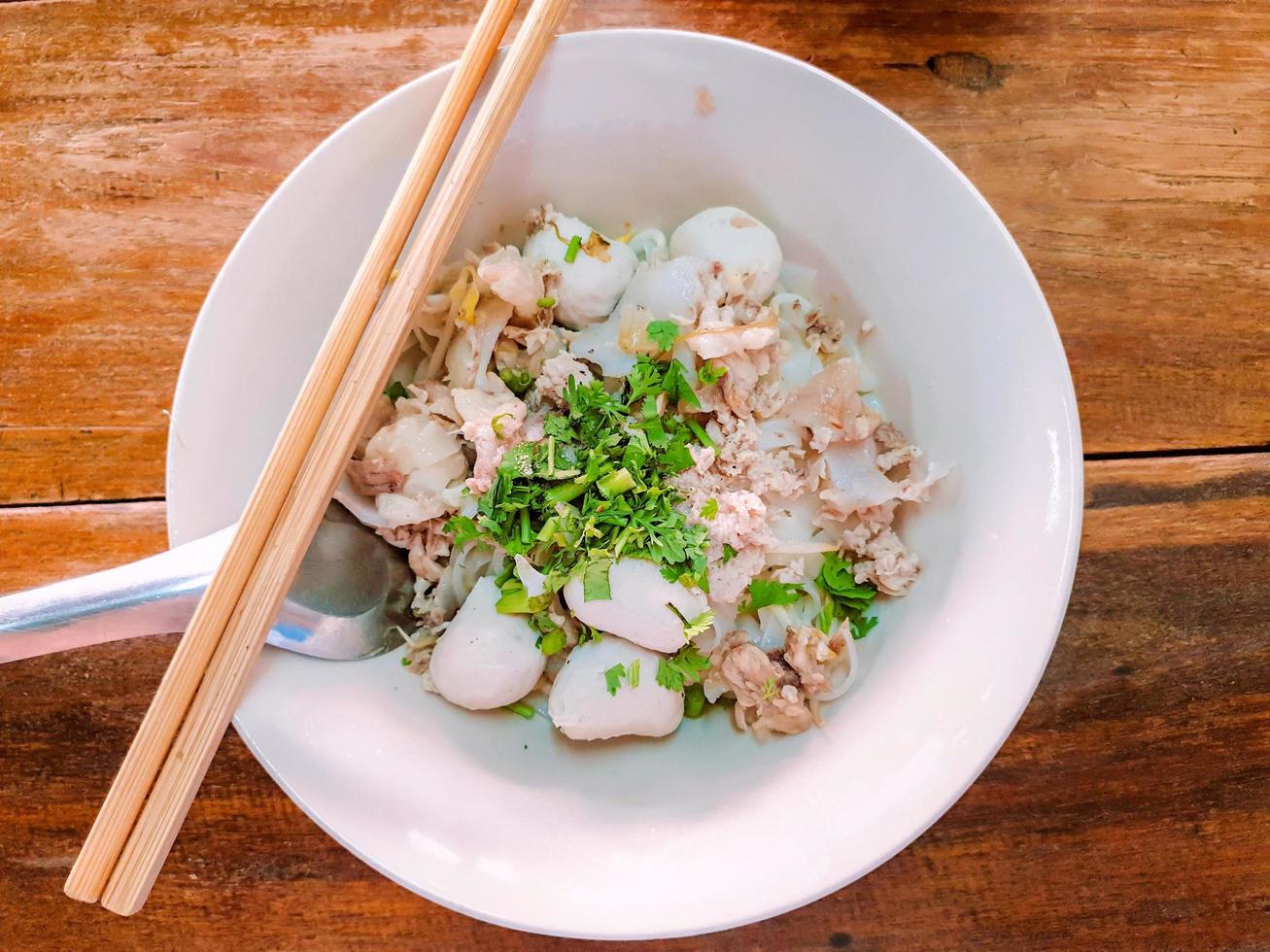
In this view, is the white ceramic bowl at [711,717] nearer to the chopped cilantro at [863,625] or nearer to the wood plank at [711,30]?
the chopped cilantro at [863,625]

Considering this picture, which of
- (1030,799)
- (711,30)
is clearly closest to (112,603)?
(711,30)

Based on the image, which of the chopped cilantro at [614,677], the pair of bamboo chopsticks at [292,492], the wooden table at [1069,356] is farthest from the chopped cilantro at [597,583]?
the wooden table at [1069,356]

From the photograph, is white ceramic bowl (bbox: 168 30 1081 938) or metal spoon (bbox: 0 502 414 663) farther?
white ceramic bowl (bbox: 168 30 1081 938)

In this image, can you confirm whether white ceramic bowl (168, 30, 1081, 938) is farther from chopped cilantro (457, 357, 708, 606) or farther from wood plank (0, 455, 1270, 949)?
wood plank (0, 455, 1270, 949)

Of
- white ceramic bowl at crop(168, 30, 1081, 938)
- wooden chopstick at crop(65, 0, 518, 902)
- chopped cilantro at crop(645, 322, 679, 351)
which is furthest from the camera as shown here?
chopped cilantro at crop(645, 322, 679, 351)

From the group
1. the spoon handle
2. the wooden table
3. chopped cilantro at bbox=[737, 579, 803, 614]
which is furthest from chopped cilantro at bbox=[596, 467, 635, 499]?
the wooden table

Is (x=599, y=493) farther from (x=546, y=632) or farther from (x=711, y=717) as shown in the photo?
(x=711, y=717)
